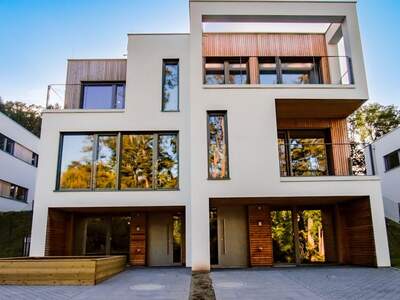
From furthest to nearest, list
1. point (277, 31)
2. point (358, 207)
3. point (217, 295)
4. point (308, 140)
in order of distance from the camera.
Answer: point (277, 31)
point (308, 140)
point (358, 207)
point (217, 295)

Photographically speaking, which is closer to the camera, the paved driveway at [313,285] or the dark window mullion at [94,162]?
the paved driveway at [313,285]

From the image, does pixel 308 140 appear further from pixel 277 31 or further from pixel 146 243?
pixel 146 243

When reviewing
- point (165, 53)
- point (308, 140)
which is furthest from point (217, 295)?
point (165, 53)

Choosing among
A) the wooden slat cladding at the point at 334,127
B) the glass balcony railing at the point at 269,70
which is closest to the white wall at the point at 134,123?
the glass balcony railing at the point at 269,70

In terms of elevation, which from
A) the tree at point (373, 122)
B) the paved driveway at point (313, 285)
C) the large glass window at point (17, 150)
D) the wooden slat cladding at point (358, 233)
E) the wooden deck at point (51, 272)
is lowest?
the paved driveway at point (313, 285)

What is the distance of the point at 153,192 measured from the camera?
1042cm

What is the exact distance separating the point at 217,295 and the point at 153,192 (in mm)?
5053

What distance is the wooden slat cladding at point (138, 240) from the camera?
11273 mm

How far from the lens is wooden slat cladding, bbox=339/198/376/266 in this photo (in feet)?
30.8

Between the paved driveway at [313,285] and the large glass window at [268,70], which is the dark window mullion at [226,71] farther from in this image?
the paved driveway at [313,285]

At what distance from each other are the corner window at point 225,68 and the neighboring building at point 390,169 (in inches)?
348

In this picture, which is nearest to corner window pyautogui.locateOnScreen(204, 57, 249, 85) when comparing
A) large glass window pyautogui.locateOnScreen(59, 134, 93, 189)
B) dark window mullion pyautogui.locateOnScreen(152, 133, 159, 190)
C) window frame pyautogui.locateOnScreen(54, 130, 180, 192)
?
window frame pyautogui.locateOnScreen(54, 130, 180, 192)

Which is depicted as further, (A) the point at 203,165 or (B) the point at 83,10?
(B) the point at 83,10

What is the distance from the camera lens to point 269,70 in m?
12.0
